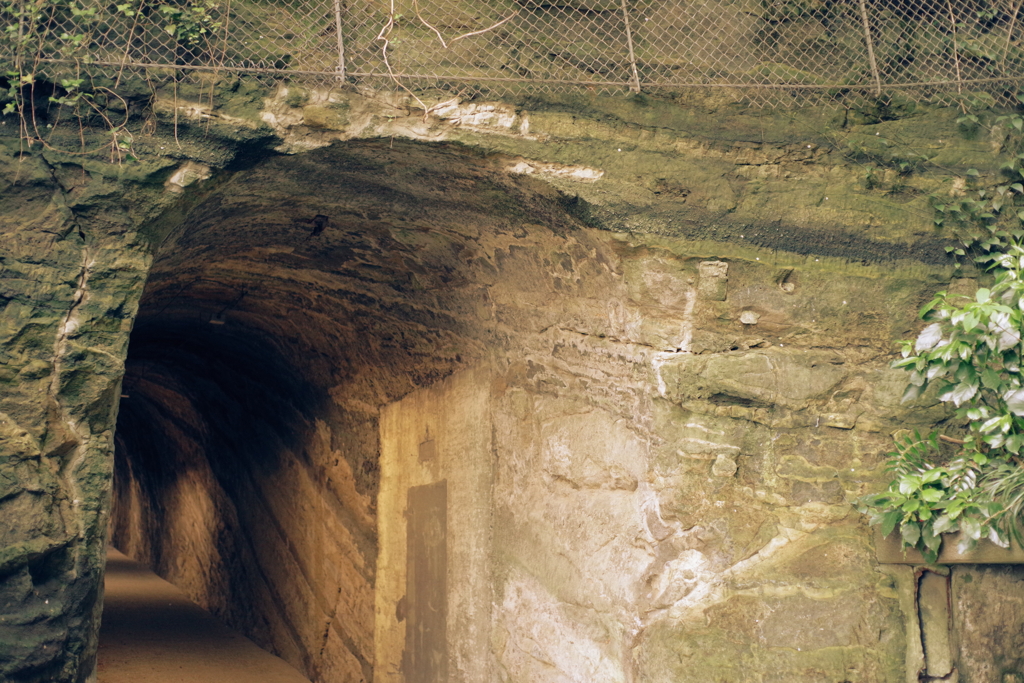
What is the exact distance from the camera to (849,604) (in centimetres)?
301

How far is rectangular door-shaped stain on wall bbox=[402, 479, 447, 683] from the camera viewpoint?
4.55 m

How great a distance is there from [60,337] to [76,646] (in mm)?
912

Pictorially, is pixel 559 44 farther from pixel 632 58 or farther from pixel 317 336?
pixel 317 336

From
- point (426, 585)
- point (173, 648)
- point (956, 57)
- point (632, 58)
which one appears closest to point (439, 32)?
point (632, 58)

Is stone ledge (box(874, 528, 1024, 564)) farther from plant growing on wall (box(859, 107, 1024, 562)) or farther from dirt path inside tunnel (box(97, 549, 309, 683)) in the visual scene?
dirt path inside tunnel (box(97, 549, 309, 683))

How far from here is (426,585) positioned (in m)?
4.75

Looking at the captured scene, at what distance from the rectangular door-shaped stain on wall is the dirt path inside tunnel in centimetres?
172

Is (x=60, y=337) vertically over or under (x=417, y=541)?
over

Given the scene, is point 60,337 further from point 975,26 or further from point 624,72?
point 975,26

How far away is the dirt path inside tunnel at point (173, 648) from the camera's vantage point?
5.99 m

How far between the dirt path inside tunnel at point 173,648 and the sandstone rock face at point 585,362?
2598 mm

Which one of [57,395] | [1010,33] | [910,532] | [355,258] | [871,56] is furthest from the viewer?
[355,258]

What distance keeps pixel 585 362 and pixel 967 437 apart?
1.35 meters

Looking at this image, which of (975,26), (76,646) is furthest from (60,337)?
(975,26)
